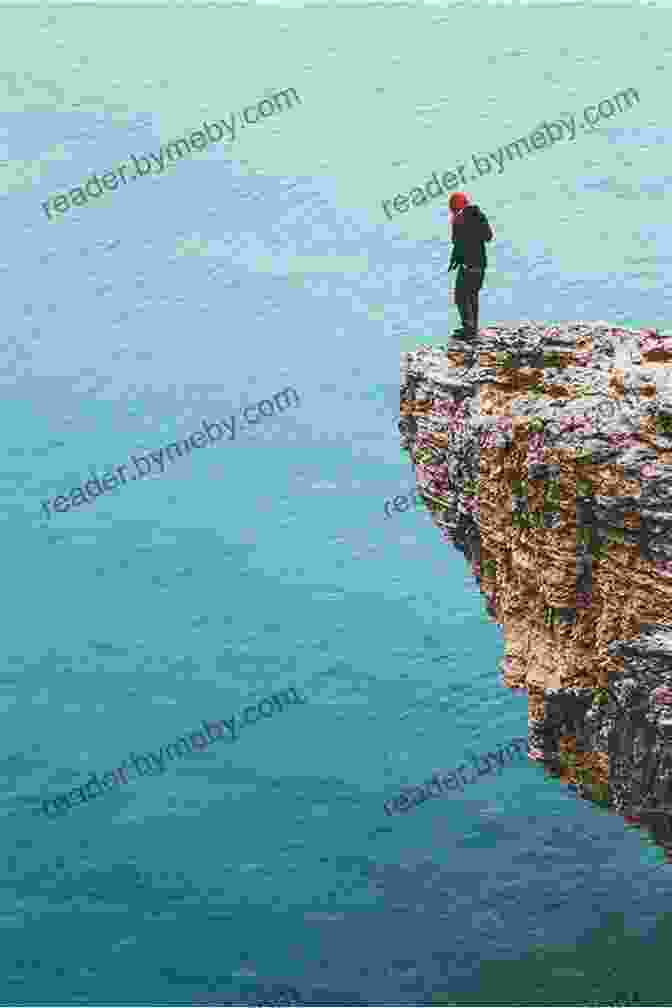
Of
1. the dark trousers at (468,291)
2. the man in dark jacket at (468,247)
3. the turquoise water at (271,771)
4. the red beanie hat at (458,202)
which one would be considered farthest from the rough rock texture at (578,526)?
the turquoise water at (271,771)

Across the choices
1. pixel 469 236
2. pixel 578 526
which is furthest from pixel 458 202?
pixel 578 526

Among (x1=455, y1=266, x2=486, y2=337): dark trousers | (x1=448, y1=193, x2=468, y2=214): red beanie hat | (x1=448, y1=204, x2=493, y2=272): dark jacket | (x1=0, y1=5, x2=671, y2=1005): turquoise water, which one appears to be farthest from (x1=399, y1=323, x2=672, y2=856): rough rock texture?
(x1=0, y1=5, x2=671, y2=1005): turquoise water

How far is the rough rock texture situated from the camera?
28203mm

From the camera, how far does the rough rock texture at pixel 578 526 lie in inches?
1110

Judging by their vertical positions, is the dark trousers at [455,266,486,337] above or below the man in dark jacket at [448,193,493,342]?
below

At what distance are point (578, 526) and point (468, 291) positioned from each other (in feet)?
25.0

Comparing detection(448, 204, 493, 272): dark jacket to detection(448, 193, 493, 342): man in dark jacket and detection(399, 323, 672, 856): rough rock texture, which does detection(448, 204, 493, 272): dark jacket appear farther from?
detection(399, 323, 672, 856): rough rock texture

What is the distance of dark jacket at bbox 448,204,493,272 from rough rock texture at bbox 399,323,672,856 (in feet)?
8.25

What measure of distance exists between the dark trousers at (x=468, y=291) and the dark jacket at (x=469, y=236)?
240 mm

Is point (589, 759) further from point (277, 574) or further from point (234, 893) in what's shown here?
point (277, 574)

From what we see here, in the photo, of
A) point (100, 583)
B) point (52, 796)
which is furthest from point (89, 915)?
point (100, 583)

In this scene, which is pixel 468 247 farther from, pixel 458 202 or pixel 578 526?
pixel 578 526

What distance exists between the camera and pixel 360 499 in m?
160

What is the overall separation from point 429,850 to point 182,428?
4069 inches
